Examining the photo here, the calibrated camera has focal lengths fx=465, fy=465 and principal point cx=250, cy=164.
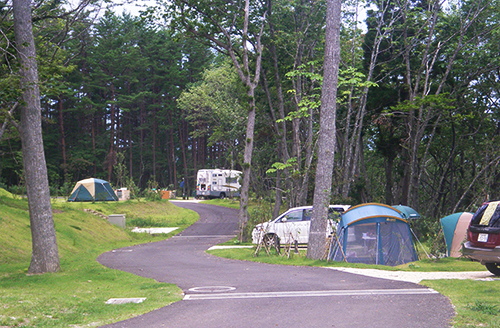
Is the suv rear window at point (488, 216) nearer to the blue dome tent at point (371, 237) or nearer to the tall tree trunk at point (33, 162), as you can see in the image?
the blue dome tent at point (371, 237)

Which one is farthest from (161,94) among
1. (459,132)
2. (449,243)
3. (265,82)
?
(449,243)

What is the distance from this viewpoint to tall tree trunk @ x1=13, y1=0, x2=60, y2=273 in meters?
11.3

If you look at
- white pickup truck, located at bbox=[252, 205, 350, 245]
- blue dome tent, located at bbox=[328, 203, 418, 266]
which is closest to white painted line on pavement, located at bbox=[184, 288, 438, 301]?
blue dome tent, located at bbox=[328, 203, 418, 266]

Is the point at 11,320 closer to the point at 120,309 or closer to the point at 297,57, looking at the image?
the point at 120,309

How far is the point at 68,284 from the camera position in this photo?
9867 millimetres

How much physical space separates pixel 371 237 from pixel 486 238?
14.9 ft

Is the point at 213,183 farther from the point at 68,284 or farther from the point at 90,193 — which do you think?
the point at 68,284

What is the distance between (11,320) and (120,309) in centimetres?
157

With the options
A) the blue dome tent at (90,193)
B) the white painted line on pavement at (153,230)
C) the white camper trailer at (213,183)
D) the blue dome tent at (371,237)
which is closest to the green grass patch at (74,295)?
the blue dome tent at (371,237)

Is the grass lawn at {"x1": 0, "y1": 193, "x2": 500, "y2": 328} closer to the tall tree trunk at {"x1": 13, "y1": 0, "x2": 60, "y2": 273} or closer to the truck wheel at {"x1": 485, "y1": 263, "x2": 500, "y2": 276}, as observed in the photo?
the tall tree trunk at {"x1": 13, "y1": 0, "x2": 60, "y2": 273}

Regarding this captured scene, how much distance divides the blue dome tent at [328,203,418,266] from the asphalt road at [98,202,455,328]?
2097 millimetres

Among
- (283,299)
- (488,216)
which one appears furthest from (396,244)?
(283,299)

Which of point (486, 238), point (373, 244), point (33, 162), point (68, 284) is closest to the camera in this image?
point (486, 238)

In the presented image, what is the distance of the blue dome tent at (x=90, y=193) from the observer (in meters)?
33.8
